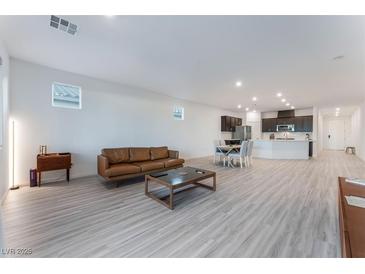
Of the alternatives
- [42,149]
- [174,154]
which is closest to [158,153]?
[174,154]

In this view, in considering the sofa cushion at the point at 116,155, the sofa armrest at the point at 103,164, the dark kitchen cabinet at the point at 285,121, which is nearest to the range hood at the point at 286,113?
the dark kitchen cabinet at the point at 285,121

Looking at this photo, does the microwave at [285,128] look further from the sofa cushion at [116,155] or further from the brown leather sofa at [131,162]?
the sofa cushion at [116,155]

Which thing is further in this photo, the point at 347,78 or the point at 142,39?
the point at 347,78

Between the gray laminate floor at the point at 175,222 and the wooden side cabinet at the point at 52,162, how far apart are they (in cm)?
41

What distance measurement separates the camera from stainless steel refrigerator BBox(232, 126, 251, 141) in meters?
9.93

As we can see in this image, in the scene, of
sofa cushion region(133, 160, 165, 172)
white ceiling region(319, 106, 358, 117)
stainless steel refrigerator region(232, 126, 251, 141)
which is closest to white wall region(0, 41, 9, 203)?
sofa cushion region(133, 160, 165, 172)

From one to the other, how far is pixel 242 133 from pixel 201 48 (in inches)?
312

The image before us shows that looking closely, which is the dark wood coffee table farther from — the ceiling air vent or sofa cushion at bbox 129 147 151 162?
the ceiling air vent

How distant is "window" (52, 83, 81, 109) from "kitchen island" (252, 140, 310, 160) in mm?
7879
